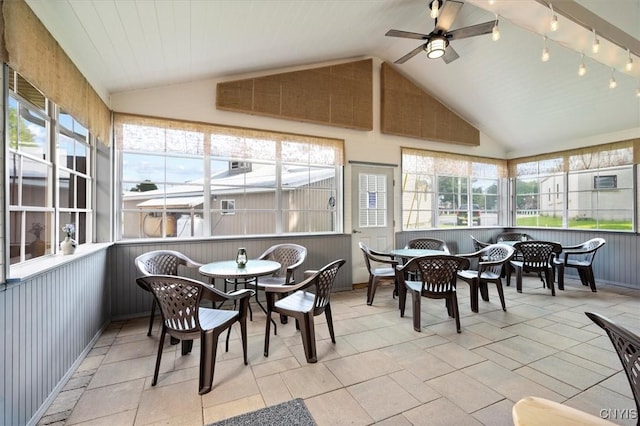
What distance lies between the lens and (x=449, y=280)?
3.22 meters

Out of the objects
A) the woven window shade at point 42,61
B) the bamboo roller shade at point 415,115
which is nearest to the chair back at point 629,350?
the woven window shade at point 42,61

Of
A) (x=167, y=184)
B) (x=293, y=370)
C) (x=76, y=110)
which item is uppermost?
(x=76, y=110)

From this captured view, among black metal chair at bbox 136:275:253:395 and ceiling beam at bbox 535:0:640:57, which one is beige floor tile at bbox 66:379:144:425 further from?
ceiling beam at bbox 535:0:640:57

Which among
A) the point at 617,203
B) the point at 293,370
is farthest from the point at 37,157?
the point at 617,203

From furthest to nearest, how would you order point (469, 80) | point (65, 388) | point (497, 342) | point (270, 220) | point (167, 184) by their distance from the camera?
point (469, 80)
point (270, 220)
point (167, 184)
point (497, 342)
point (65, 388)

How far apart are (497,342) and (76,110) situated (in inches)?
171

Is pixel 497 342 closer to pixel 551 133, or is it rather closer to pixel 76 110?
pixel 76 110

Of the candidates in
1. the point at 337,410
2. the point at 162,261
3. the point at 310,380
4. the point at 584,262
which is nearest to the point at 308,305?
the point at 310,380

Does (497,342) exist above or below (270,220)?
below

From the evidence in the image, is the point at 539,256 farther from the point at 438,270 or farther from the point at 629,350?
the point at 629,350

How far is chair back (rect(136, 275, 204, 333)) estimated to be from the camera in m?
2.08

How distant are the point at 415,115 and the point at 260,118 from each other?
9.58ft

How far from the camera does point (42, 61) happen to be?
185 cm

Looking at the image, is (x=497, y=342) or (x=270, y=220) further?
(x=270, y=220)
